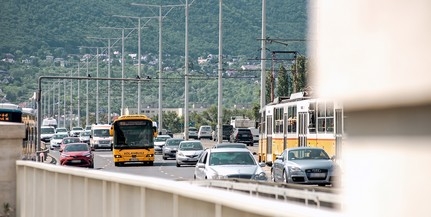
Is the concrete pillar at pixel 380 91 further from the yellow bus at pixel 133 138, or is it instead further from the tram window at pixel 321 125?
the yellow bus at pixel 133 138

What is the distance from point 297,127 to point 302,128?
0.83m

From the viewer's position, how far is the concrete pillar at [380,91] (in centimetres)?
212

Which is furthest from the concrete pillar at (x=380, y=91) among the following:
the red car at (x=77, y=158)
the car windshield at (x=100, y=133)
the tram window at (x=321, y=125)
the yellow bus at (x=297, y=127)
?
the car windshield at (x=100, y=133)

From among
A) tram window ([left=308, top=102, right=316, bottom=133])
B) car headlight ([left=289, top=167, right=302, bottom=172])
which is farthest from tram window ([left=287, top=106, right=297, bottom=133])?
car headlight ([left=289, top=167, right=302, bottom=172])

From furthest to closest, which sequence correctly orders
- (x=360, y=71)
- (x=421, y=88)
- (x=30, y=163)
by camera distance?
1. (x=30, y=163)
2. (x=360, y=71)
3. (x=421, y=88)

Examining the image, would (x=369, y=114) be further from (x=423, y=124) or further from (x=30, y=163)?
(x=30, y=163)

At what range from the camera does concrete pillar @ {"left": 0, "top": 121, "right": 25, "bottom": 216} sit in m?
22.1

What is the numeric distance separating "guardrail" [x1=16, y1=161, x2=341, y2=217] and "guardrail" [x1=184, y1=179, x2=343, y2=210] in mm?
3601

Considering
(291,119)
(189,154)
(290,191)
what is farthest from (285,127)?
(290,191)

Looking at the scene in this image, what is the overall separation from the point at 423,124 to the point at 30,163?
18018 mm

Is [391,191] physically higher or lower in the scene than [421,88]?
lower

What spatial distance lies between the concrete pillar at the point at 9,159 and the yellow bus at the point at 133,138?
38691mm

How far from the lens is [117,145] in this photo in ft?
203

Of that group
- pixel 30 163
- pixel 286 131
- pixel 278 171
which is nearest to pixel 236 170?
pixel 278 171
